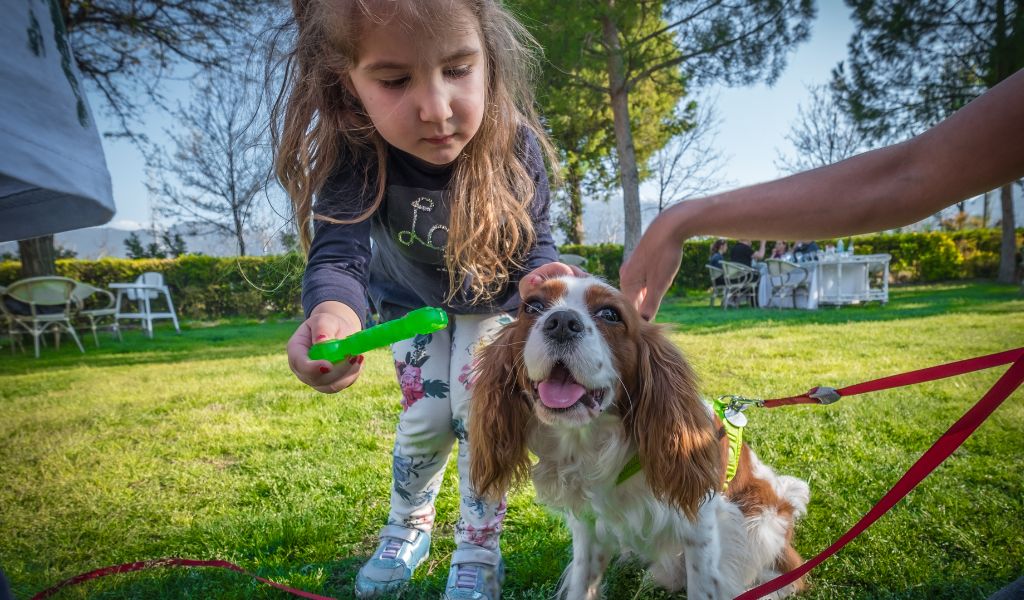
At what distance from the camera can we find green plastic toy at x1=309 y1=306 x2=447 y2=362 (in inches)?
41.7

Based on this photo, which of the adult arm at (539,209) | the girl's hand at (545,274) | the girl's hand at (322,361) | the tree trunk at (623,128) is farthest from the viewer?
the tree trunk at (623,128)

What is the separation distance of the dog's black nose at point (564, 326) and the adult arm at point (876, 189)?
254mm

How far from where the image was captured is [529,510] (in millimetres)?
2498

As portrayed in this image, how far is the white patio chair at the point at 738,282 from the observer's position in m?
13.3

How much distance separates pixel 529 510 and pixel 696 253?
736 inches

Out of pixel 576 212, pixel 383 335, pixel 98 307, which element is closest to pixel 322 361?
pixel 383 335

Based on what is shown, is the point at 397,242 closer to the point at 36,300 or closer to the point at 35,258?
the point at 36,300

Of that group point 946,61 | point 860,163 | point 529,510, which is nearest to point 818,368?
point 529,510

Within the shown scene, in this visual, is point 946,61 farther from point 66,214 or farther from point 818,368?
point 66,214

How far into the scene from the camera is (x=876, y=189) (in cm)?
104

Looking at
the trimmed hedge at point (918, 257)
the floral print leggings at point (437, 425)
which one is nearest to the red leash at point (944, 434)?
the floral print leggings at point (437, 425)

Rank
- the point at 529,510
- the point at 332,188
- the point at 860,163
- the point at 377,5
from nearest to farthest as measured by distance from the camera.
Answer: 1. the point at 860,163
2. the point at 377,5
3. the point at 332,188
4. the point at 529,510

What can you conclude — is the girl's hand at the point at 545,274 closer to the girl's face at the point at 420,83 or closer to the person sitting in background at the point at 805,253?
the girl's face at the point at 420,83

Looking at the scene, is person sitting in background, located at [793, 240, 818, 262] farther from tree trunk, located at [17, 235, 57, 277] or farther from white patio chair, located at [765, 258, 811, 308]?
tree trunk, located at [17, 235, 57, 277]
